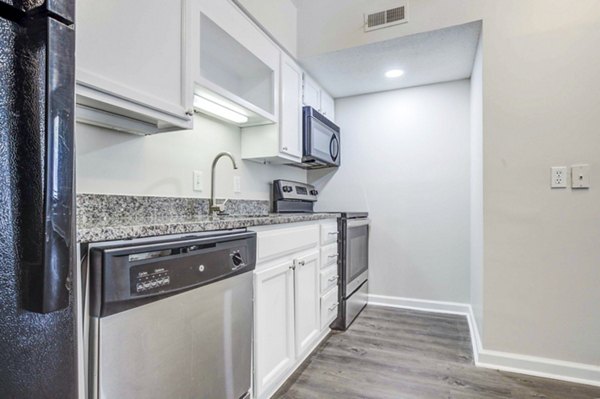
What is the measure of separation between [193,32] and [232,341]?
135cm

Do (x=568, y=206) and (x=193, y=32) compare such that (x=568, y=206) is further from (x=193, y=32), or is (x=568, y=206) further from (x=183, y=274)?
(x=193, y=32)

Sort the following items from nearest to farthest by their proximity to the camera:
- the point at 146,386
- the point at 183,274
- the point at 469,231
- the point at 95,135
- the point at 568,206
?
the point at 146,386
the point at 183,274
the point at 95,135
the point at 568,206
the point at 469,231

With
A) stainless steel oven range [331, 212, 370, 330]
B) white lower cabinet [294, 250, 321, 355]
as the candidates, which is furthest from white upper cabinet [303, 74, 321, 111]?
white lower cabinet [294, 250, 321, 355]

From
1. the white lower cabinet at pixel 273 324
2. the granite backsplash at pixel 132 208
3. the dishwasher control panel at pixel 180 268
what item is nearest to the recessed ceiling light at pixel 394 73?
the granite backsplash at pixel 132 208

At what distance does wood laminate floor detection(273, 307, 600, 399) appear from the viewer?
1.69m

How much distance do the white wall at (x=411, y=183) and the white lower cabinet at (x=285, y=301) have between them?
1237 mm

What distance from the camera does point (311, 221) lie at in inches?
82.3

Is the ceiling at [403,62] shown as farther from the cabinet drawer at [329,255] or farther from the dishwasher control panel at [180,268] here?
the dishwasher control panel at [180,268]

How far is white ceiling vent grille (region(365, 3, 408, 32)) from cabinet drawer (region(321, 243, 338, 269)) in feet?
5.23

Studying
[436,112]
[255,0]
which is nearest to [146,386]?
[255,0]

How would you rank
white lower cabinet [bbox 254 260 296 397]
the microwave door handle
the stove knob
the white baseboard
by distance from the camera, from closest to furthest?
the stove knob → white lower cabinet [bbox 254 260 296 397] → the white baseboard → the microwave door handle

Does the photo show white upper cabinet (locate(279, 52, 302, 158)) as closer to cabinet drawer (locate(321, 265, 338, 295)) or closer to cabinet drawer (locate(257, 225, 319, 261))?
cabinet drawer (locate(257, 225, 319, 261))

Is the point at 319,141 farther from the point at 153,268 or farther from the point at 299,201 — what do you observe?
the point at 153,268

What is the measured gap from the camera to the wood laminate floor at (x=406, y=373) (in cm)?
169
